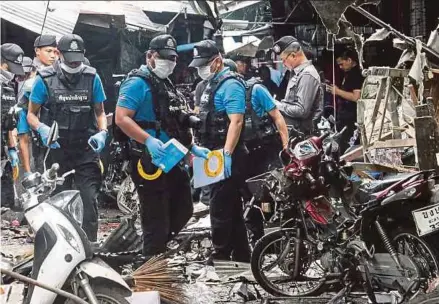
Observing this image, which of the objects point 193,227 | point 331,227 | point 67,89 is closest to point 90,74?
point 67,89

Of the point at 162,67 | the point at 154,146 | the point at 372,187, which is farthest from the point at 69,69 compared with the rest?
the point at 372,187

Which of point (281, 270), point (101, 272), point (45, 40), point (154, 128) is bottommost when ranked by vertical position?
point (281, 270)

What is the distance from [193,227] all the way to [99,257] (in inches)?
A: 27.4

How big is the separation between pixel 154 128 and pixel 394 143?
5.05ft

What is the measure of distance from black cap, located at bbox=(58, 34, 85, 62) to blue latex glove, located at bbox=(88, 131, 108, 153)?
0.47 meters

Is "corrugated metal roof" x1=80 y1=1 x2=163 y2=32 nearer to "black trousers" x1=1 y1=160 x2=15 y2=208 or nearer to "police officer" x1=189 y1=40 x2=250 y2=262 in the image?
"police officer" x1=189 y1=40 x2=250 y2=262

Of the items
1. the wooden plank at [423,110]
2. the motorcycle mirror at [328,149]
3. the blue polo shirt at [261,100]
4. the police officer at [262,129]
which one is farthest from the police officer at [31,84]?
the wooden plank at [423,110]

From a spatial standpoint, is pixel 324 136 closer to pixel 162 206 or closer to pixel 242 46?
pixel 242 46

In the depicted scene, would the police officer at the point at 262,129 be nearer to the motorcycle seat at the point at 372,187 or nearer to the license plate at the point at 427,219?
the motorcycle seat at the point at 372,187

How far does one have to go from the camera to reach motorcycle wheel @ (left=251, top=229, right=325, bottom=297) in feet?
13.9

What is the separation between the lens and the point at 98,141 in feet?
13.1

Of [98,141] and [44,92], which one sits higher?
[44,92]

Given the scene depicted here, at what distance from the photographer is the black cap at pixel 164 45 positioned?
398 cm

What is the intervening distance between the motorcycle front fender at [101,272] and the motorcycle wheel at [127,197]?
0.52 m
